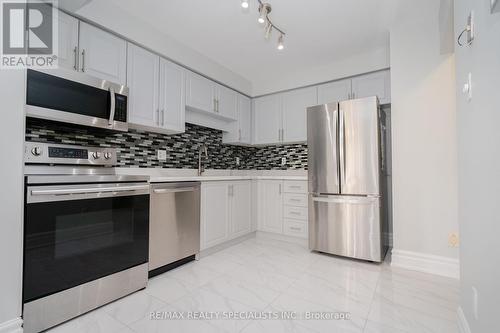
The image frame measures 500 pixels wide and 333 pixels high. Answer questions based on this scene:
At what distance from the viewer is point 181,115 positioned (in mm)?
2701

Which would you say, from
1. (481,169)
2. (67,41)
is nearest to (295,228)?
(481,169)

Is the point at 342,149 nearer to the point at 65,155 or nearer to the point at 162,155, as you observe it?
the point at 162,155

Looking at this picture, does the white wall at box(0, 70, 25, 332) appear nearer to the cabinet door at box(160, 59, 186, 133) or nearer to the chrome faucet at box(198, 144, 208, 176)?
the cabinet door at box(160, 59, 186, 133)

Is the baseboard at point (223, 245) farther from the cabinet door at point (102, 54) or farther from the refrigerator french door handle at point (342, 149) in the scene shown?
the cabinet door at point (102, 54)

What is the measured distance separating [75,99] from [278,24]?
1.95m

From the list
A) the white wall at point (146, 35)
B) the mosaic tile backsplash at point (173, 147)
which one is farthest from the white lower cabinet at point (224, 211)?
the white wall at point (146, 35)

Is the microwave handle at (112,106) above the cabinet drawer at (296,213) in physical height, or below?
above

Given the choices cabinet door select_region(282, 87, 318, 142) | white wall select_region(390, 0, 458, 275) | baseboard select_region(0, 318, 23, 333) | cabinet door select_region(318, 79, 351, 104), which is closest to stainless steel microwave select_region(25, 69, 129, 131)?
baseboard select_region(0, 318, 23, 333)

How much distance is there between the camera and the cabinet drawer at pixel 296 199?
3.21 m

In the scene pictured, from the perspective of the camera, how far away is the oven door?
1.36 meters

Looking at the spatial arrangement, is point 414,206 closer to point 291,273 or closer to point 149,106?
point 291,273

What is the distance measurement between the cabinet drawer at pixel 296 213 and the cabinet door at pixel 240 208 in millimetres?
523

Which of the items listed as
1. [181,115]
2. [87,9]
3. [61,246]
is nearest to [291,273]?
[61,246]

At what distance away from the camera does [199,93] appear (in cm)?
296
